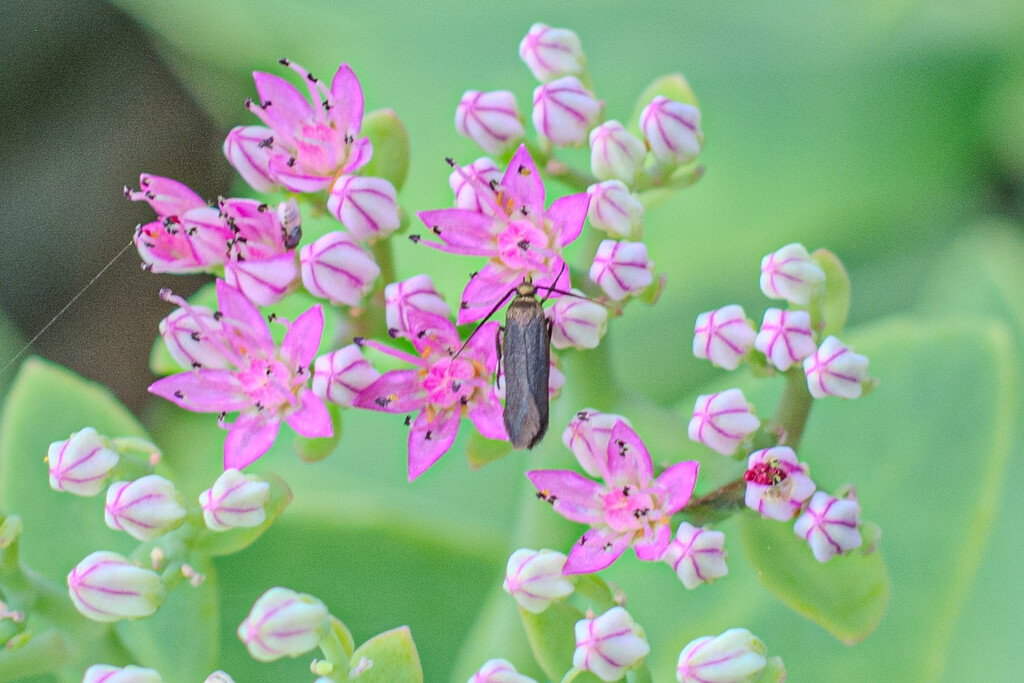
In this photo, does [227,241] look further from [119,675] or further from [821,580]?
[821,580]

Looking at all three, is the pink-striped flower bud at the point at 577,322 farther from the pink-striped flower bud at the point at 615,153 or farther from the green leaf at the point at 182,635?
the green leaf at the point at 182,635

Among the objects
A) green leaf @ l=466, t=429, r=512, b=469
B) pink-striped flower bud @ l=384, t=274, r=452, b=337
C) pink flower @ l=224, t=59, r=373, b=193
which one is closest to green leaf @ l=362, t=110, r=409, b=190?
pink flower @ l=224, t=59, r=373, b=193

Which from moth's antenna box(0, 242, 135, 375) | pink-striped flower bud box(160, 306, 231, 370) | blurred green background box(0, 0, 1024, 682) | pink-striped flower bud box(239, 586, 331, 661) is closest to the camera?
pink-striped flower bud box(239, 586, 331, 661)

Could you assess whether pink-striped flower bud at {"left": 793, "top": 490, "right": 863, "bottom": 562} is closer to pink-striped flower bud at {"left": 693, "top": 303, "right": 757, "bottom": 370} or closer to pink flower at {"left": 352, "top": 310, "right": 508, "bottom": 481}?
pink-striped flower bud at {"left": 693, "top": 303, "right": 757, "bottom": 370}

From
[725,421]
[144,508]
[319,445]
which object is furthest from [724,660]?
[144,508]

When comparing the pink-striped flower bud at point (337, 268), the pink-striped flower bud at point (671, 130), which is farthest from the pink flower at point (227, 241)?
the pink-striped flower bud at point (671, 130)

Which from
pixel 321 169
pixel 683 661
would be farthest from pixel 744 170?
pixel 683 661

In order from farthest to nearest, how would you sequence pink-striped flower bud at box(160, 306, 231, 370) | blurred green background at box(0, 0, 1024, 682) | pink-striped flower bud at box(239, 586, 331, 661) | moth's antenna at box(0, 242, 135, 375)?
moth's antenna at box(0, 242, 135, 375)
blurred green background at box(0, 0, 1024, 682)
pink-striped flower bud at box(160, 306, 231, 370)
pink-striped flower bud at box(239, 586, 331, 661)
